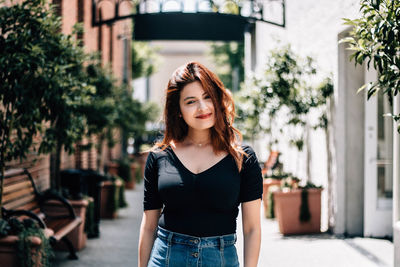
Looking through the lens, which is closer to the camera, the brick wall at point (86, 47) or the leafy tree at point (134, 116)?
the brick wall at point (86, 47)

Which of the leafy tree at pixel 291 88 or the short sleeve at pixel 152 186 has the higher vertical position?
the leafy tree at pixel 291 88

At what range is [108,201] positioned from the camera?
9.55 m

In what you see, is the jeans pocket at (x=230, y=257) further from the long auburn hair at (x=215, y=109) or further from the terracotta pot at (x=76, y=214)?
the terracotta pot at (x=76, y=214)

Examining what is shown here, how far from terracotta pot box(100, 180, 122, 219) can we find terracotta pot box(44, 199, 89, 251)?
2.33 meters

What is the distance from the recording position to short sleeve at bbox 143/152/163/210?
8.10 ft

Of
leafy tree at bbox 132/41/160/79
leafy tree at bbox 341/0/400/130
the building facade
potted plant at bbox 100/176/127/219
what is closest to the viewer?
leafy tree at bbox 341/0/400/130

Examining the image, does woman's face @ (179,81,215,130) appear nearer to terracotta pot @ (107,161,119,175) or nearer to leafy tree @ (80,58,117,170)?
leafy tree @ (80,58,117,170)

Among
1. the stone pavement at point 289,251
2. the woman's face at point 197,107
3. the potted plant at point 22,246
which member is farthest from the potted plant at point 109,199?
the woman's face at point 197,107

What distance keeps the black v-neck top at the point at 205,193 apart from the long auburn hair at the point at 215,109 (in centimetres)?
8

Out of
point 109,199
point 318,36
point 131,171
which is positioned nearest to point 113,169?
point 131,171

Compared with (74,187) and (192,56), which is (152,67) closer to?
(74,187)

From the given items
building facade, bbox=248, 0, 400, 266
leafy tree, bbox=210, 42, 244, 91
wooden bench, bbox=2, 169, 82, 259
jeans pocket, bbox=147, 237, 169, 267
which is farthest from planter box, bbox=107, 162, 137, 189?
leafy tree, bbox=210, 42, 244, 91

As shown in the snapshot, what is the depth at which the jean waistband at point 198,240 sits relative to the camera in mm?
2258

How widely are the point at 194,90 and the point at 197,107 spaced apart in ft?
0.27
